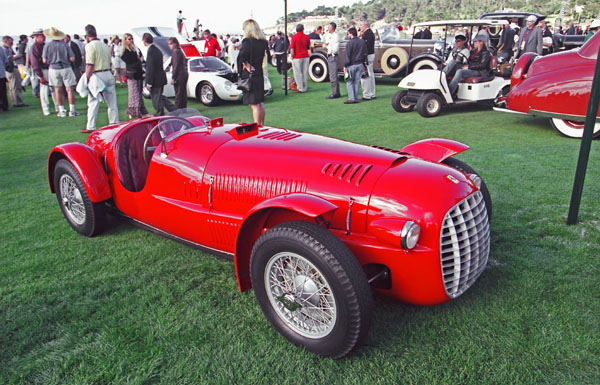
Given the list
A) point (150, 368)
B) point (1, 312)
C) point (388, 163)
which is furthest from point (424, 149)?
point (1, 312)

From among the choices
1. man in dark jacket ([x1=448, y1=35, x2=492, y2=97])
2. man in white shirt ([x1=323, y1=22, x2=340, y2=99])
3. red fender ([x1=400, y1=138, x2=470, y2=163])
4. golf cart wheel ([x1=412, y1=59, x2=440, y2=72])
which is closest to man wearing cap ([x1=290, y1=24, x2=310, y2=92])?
man in white shirt ([x1=323, y1=22, x2=340, y2=99])

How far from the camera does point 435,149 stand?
3.06m

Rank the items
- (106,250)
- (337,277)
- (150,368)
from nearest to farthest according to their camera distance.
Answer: (337,277), (150,368), (106,250)

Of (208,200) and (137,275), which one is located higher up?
(208,200)

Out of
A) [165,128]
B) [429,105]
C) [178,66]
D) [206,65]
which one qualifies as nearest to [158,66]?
[178,66]

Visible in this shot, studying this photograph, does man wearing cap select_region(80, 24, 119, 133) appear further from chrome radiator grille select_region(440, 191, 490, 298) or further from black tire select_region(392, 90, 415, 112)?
chrome radiator grille select_region(440, 191, 490, 298)

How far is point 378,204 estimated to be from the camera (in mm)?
2264

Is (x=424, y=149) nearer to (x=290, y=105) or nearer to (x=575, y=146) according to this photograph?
(x=575, y=146)

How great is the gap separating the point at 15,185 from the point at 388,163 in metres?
4.97

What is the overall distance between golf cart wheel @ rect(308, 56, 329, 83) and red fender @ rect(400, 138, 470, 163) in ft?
39.6

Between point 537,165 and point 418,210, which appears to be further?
point 537,165

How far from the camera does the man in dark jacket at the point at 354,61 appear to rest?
9.77 m

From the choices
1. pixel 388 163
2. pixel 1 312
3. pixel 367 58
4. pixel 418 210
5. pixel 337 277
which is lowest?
pixel 1 312

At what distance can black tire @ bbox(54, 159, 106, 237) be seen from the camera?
141 inches
